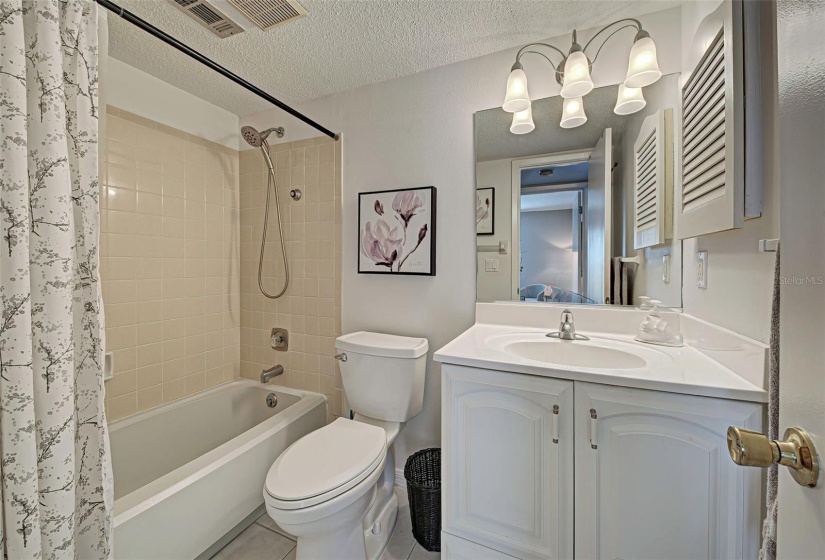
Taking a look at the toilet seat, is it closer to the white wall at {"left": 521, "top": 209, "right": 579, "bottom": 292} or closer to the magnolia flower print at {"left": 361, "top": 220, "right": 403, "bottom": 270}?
the magnolia flower print at {"left": 361, "top": 220, "right": 403, "bottom": 270}

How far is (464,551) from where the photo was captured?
1.12 meters

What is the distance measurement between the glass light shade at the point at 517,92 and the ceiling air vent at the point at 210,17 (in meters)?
1.21

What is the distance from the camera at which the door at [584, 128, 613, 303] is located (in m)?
1.43

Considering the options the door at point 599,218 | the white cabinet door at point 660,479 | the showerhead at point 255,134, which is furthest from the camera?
the showerhead at point 255,134

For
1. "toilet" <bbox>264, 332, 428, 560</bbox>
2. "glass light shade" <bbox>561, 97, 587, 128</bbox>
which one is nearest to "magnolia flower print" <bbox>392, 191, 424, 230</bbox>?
"toilet" <bbox>264, 332, 428, 560</bbox>

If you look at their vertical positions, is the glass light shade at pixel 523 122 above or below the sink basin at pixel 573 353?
above

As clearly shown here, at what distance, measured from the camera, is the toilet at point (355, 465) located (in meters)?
1.11

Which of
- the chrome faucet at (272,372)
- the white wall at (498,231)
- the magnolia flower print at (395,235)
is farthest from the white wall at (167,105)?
the white wall at (498,231)

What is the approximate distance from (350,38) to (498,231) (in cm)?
112

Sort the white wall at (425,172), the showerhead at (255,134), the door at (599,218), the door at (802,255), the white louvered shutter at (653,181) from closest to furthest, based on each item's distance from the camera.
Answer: the door at (802,255) < the white louvered shutter at (653,181) < the door at (599,218) < the white wall at (425,172) < the showerhead at (255,134)

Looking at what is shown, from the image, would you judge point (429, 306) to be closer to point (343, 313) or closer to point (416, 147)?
point (343, 313)

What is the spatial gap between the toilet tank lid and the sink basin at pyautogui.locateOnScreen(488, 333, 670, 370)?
0.39 m

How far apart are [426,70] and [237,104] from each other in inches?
49.4

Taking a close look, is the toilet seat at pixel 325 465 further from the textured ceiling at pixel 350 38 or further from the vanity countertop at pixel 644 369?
the textured ceiling at pixel 350 38
